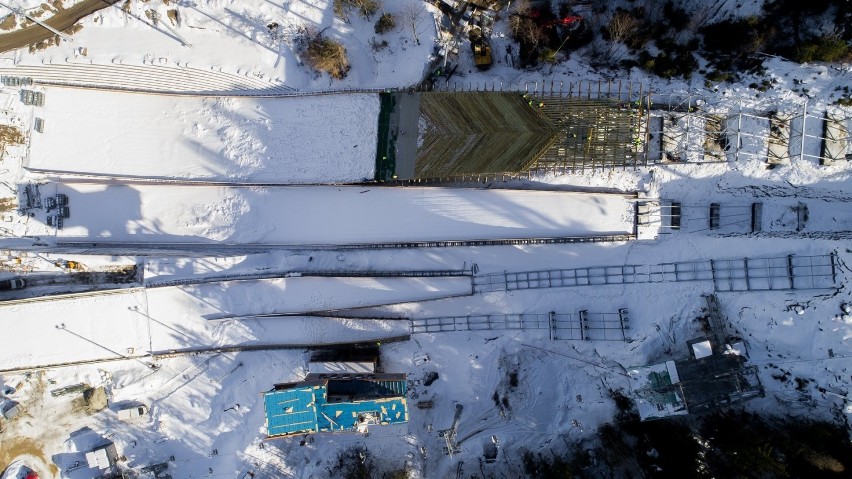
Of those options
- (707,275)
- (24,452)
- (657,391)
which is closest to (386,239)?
(657,391)

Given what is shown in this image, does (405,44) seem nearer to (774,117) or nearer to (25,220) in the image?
(774,117)

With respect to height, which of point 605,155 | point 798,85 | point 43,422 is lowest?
point 43,422

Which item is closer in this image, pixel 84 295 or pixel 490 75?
pixel 84 295

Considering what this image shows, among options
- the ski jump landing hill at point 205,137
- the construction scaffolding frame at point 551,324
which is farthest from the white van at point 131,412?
the construction scaffolding frame at point 551,324

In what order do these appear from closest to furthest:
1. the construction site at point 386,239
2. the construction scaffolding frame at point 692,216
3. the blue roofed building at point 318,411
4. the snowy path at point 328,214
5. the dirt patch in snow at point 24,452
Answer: the blue roofed building at point 318,411 < the construction site at point 386,239 < the construction scaffolding frame at point 692,216 < the snowy path at point 328,214 < the dirt patch in snow at point 24,452

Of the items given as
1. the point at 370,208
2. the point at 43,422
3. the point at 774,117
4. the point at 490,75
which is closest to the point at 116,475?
the point at 43,422

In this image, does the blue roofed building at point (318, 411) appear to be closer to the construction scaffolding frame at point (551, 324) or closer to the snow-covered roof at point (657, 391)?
the construction scaffolding frame at point (551, 324)

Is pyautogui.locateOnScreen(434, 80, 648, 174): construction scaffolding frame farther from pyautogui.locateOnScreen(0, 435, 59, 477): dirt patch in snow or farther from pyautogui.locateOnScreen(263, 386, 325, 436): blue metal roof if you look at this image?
pyautogui.locateOnScreen(0, 435, 59, 477): dirt patch in snow
